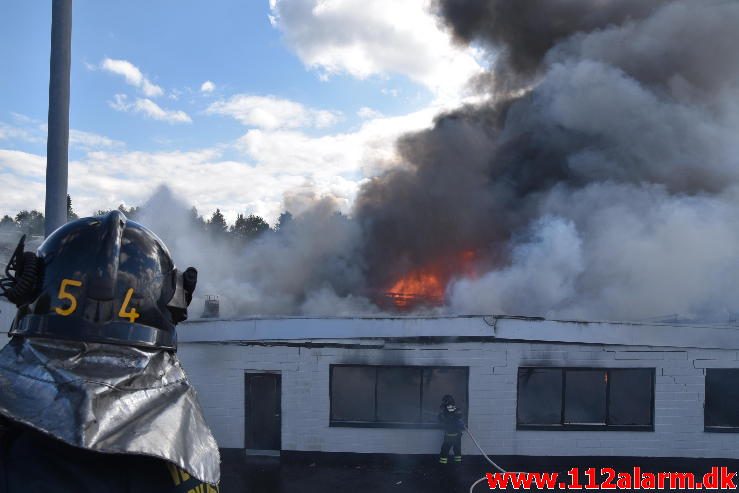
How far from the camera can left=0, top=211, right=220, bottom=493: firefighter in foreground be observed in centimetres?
127

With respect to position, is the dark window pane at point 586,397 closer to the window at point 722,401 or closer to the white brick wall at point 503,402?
the white brick wall at point 503,402

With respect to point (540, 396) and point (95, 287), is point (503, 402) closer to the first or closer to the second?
point (540, 396)

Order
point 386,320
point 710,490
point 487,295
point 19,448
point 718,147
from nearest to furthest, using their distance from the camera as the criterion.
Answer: point 19,448
point 710,490
point 386,320
point 487,295
point 718,147

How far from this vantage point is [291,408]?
35.6 feet

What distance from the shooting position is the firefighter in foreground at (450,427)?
10258 millimetres

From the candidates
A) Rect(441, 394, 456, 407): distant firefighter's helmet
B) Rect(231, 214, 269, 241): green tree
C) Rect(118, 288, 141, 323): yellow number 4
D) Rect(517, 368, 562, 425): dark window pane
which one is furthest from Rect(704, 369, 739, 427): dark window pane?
Rect(231, 214, 269, 241): green tree

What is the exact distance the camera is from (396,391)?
35.8 ft

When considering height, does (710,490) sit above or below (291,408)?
below

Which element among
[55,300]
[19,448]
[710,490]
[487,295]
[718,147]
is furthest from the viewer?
[718,147]

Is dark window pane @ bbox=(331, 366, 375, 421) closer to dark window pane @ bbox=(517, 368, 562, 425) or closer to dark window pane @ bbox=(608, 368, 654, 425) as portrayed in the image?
dark window pane @ bbox=(517, 368, 562, 425)

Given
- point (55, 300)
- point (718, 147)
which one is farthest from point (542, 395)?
point (718, 147)

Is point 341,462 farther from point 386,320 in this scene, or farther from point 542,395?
point 542,395

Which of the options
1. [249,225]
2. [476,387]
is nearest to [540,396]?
[476,387]

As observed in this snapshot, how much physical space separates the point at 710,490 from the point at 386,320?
6.81 m
